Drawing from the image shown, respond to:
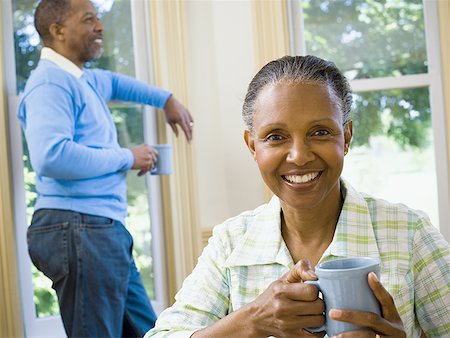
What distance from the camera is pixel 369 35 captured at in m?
3.11

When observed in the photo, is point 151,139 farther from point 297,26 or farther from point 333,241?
point 333,241

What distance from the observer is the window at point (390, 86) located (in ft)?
9.97

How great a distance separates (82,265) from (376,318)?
5.10ft

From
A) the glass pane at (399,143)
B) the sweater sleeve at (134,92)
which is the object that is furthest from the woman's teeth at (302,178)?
the glass pane at (399,143)

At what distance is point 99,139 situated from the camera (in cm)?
248

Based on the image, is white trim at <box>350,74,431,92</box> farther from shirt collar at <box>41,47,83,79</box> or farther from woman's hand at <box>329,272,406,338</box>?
woman's hand at <box>329,272,406,338</box>

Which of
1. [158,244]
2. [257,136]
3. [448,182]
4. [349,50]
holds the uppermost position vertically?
[349,50]

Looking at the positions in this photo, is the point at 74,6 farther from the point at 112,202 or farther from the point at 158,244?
the point at 158,244

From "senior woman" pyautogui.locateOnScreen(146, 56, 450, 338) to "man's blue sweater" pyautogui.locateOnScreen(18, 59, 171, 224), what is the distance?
1.07 m

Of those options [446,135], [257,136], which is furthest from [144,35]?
[257,136]

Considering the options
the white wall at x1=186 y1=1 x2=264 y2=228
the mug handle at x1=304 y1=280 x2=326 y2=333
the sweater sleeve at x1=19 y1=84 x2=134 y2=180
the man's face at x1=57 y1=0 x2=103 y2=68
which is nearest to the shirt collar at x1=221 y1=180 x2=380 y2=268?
the mug handle at x1=304 y1=280 x2=326 y2=333

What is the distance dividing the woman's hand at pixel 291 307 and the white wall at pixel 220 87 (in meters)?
1.86

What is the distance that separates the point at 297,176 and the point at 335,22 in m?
2.00

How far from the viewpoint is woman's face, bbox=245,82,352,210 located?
126cm
